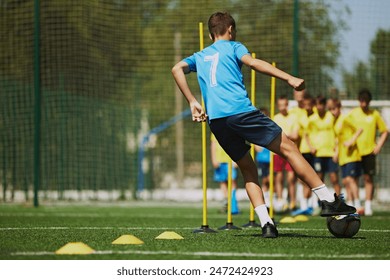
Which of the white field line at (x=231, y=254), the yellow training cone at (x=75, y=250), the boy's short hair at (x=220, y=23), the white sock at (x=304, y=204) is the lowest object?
the white sock at (x=304, y=204)

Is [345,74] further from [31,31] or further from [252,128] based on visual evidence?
[252,128]

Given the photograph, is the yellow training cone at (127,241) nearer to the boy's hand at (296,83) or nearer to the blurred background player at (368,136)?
the boy's hand at (296,83)

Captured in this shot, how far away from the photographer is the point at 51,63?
2020 centimetres

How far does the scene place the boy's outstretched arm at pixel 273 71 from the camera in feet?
24.3

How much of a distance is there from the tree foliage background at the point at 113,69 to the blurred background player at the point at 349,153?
11.4 feet

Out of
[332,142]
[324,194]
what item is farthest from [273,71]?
[332,142]

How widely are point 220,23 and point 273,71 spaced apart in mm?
914

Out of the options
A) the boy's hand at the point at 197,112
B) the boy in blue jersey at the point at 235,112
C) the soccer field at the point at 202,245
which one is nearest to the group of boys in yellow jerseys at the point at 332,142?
the soccer field at the point at 202,245


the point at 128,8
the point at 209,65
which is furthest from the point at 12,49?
the point at 209,65

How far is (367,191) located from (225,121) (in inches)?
299

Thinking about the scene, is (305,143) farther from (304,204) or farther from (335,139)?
(304,204)

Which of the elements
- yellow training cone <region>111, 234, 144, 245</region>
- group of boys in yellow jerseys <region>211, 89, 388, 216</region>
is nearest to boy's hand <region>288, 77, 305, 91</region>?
yellow training cone <region>111, 234, 144, 245</region>

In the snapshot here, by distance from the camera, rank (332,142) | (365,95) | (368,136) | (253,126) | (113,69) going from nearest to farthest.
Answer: (253,126)
(365,95)
(368,136)
(332,142)
(113,69)

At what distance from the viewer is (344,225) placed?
816cm
